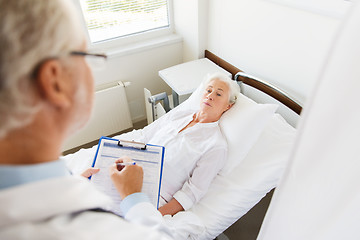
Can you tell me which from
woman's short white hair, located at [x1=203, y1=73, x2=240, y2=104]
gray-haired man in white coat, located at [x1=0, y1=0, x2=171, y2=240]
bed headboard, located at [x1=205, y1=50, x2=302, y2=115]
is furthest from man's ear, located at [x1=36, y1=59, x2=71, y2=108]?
bed headboard, located at [x1=205, y1=50, x2=302, y2=115]

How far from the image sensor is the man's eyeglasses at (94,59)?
511mm

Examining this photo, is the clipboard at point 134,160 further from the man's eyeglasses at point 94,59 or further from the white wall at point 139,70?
the white wall at point 139,70

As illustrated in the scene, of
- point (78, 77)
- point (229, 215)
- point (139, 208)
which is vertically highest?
point (78, 77)

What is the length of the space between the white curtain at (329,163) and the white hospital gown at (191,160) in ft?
2.01

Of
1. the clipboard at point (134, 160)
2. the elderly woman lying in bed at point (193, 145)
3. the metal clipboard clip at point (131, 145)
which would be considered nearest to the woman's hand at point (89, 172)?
the clipboard at point (134, 160)

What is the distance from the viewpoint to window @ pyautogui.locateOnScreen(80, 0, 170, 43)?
7.68 ft

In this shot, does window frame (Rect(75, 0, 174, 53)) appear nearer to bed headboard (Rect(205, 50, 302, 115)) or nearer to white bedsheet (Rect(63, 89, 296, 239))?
bed headboard (Rect(205, 50, 302, 115))

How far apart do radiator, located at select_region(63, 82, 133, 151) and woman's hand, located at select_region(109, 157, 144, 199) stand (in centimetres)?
138

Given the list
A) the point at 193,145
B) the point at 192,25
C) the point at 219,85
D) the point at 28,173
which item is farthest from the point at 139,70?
the point at 28,173

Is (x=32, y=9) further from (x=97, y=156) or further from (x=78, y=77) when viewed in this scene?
(x=97, y=156)

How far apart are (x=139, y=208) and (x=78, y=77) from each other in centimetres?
52

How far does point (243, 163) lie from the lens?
5.36ft

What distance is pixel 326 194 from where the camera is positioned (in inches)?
27.5

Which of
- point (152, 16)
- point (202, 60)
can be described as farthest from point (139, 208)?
point (152, 16)
